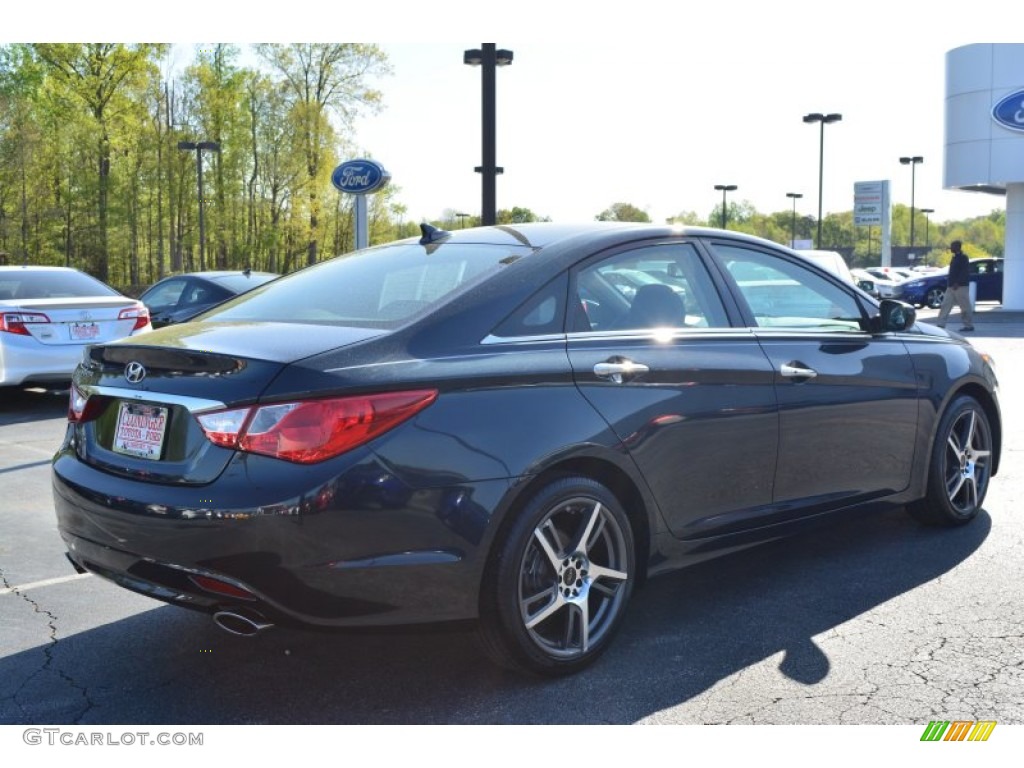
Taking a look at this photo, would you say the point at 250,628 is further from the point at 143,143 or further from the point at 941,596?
the point at 143,143

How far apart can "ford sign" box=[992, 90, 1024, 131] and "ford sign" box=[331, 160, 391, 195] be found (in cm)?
2082

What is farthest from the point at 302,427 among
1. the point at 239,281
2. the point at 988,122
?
the point at 988,122

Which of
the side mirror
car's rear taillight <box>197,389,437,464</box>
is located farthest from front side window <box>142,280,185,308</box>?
car's rear taillight <box>197,389,437,464</box>

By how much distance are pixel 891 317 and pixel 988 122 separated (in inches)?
1057

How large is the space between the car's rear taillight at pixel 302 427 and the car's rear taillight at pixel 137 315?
7.79 meters

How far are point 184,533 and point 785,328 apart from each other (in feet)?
8.80

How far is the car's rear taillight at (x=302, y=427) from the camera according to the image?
304 centimetres

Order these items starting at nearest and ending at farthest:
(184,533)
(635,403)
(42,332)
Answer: (184,533), (635,403), (42,332)

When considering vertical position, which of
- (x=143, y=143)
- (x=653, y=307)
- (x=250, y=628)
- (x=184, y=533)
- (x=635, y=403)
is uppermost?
(x=143, y=143)

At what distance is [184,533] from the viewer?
121 inches

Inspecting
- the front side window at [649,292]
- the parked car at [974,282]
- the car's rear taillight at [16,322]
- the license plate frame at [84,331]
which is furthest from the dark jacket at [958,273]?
the front side window at [649,292]

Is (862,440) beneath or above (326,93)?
beneath

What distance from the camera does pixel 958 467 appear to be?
5.50 m
